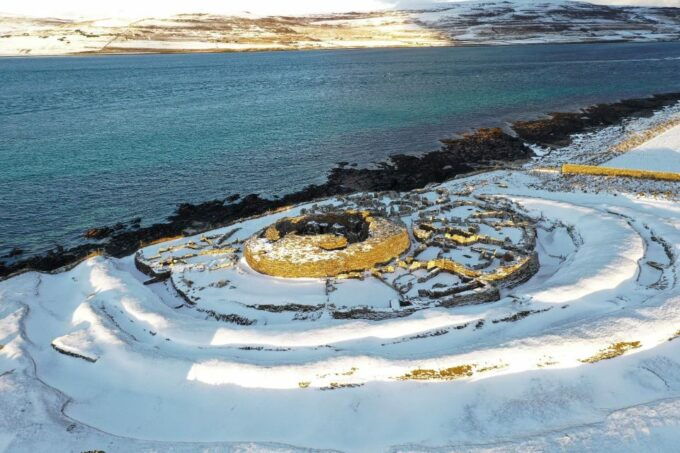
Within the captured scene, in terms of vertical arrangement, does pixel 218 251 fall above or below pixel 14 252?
above

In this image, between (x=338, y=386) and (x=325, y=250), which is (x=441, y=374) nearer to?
(x=338, y=386)

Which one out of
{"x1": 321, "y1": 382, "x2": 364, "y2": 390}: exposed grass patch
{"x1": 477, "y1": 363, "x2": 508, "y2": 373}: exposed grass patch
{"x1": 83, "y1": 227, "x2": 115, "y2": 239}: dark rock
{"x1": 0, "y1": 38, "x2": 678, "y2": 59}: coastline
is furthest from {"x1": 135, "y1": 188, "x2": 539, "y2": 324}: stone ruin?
{"x1": 0, "y1": 38, "x2": 678, "y2": 59}: coastline

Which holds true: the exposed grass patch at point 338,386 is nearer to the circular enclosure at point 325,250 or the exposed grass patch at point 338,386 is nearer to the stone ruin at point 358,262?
the stone ruin at point 358,262

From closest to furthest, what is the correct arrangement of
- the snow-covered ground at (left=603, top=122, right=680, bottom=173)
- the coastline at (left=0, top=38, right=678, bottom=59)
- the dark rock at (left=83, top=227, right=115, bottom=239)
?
the dark rock at (left=83, top=227, right=115, bottom=239)
the snow-covered ground at (left=603, top=122, right=680, bottom=173)
the coastline at (left=0, top=38, right=678, bottom=59)

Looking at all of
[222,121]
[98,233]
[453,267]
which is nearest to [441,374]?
[453,267]

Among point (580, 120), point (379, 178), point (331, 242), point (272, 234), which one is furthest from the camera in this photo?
point (580, 120)

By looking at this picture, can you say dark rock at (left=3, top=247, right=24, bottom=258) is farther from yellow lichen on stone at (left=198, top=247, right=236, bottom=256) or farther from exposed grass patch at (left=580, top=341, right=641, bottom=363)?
exposed grass patch at (left=580, top=341, right=641, bottom=363)

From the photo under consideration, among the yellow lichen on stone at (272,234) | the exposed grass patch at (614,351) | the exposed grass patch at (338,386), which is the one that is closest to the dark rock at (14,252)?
the yellow lichen on stone at (272,234)
